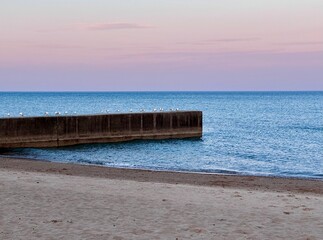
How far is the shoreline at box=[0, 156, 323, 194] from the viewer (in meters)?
20.2

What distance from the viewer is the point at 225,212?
13109mm

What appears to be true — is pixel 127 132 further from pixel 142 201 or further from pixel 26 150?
pixel 142 201

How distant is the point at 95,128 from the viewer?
40.9 m

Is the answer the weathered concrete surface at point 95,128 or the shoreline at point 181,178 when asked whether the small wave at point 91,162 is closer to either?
the shoreline at point 181,178

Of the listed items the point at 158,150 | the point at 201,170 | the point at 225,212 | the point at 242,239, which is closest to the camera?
the point at 242,239

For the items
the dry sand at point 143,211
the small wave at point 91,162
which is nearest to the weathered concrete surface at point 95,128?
the small wave at point 91,162

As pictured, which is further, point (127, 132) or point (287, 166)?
point (127, 132)

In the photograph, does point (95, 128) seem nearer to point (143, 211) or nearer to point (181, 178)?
point (181, 178)

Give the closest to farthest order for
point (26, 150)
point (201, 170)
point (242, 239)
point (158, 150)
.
A: 1. point (242, 239)
2. point (201, 170)
3. point (26, 150)
4. point (158, 150)

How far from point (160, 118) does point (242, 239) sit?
34.3 meters

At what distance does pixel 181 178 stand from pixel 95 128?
62.0ft

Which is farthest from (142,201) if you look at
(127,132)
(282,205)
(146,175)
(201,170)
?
(127,132)

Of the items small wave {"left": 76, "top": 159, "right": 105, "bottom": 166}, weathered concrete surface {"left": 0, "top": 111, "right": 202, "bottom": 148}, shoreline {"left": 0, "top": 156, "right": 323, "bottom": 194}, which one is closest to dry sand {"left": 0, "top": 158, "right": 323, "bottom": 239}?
shoreline {"left": 0, "top": 156, "right": 323, "bottom": 194}

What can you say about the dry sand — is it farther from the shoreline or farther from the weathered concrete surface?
the weathered concrete surface
